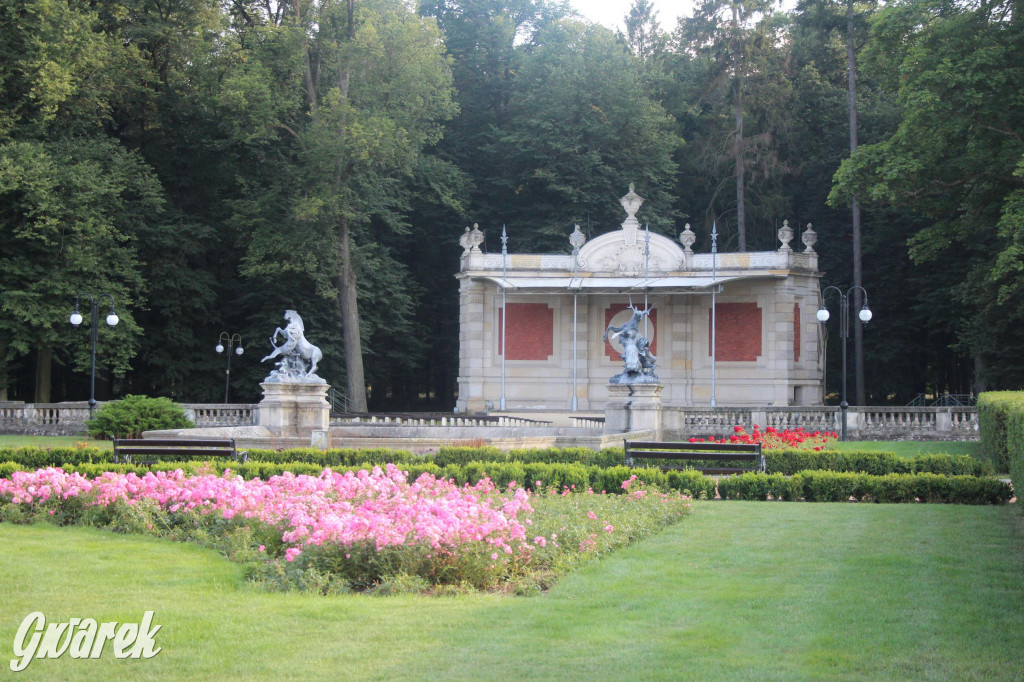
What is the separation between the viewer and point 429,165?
132ft

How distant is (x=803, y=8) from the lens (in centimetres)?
4150

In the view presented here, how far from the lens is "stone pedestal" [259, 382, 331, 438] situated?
72.4 feet

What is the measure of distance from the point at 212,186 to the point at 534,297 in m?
12.9

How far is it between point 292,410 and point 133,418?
5.28 m

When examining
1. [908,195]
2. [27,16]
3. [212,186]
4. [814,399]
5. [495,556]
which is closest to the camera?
[495,556]

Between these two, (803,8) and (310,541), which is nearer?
(310,541)

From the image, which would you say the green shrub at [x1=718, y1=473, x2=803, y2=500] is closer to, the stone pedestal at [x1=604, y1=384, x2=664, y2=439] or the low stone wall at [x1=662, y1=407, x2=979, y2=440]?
the stone pedestal at [x1=604, y1=384, x2=664, y2=439]

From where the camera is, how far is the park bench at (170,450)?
1631 cm

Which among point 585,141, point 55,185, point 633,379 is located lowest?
point 633,379

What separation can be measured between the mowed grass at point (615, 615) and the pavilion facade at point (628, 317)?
2316cm

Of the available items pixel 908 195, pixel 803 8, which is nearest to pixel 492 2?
pixel 803 8

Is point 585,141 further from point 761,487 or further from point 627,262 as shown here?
point 761,487

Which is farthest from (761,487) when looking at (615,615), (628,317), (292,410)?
(628,317)

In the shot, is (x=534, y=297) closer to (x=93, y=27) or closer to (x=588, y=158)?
(x=588, y=158)
